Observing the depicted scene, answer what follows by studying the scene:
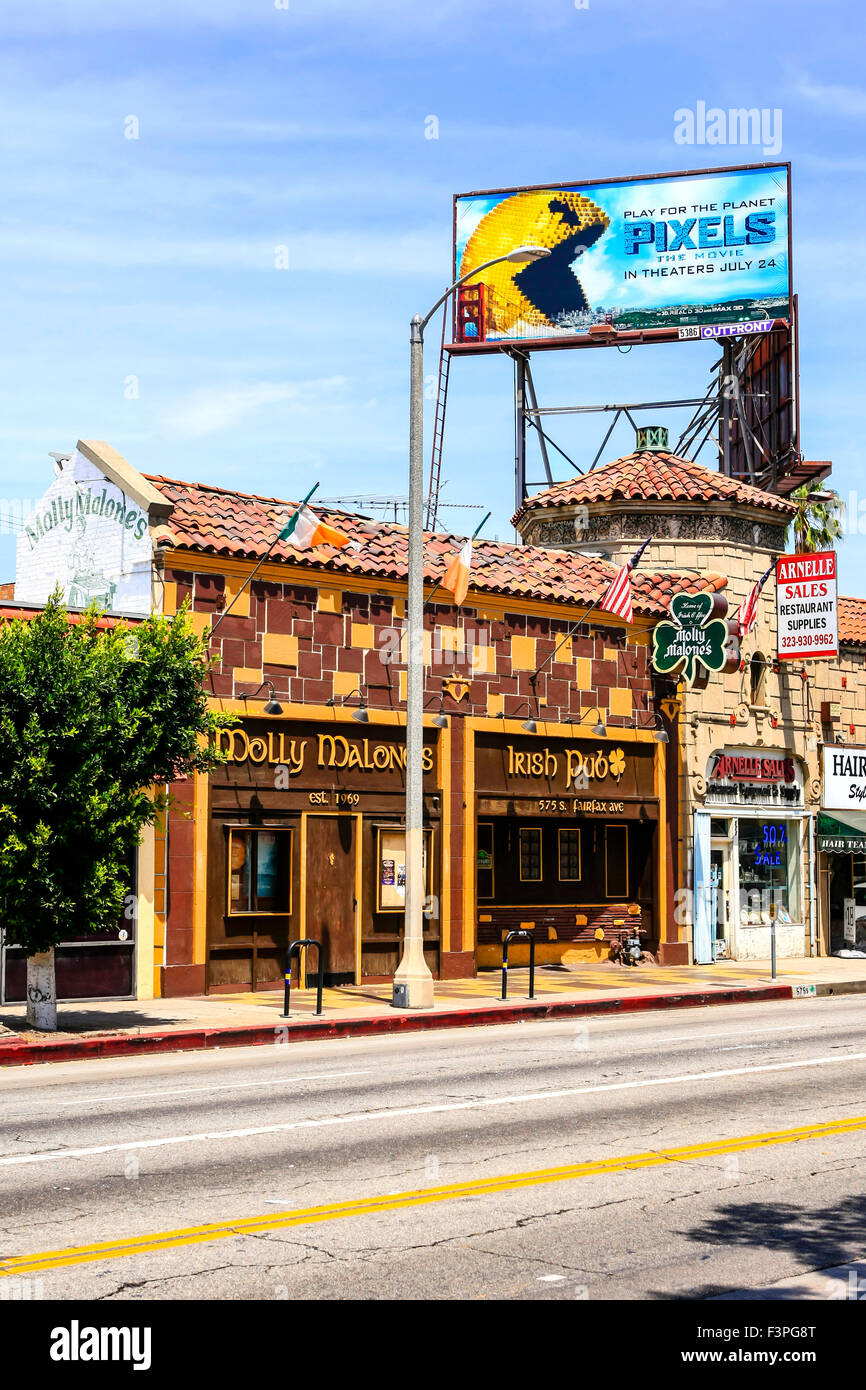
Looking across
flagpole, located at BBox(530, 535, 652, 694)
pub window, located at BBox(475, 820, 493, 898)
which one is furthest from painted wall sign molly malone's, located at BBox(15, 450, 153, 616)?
flagpole, located at BBox(530, 535, 652, 694)

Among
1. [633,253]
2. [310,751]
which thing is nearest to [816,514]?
[633,253]

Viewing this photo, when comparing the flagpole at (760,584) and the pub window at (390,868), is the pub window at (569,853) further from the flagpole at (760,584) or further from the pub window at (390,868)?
the flagpole at (760,584)

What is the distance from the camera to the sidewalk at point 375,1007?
1781 cm

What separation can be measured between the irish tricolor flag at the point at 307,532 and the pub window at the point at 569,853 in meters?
9.06

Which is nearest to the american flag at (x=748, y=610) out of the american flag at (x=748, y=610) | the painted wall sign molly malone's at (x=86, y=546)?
the american flag at (x=748, y=610)

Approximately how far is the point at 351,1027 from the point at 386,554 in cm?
917

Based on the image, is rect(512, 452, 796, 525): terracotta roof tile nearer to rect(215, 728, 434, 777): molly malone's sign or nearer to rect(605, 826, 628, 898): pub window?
rect(605, 826, 628, 898): pub window

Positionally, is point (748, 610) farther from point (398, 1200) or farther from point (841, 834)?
point (398, 1200)

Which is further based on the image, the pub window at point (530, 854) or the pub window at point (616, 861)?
the pub window at point (616, 861)

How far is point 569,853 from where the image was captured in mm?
29031

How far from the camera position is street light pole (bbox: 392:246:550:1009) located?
21594 millimetres
